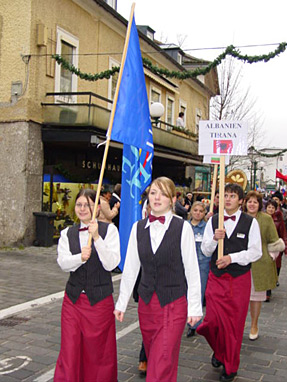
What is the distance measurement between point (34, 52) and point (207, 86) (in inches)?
761

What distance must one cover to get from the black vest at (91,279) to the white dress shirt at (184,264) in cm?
15

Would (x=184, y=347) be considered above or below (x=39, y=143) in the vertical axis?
below

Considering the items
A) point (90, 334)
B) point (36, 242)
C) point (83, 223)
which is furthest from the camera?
point (36, 242)

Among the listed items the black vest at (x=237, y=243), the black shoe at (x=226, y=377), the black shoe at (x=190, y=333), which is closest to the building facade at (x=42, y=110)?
the black shoe at (x=190, y=333)

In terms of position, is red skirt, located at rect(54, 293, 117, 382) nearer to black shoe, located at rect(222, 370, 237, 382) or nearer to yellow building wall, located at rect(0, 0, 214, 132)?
black shoe, located at rect(222, 370, 237, 382)

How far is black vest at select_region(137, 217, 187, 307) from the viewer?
336 cm

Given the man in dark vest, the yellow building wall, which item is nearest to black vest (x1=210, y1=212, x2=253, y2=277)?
the man in dark vest

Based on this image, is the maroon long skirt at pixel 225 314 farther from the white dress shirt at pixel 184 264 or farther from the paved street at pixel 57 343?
the white dress shirt at pixel 184 264

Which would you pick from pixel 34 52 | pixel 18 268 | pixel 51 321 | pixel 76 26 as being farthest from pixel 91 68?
pixel 51 321

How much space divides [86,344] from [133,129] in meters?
2.22

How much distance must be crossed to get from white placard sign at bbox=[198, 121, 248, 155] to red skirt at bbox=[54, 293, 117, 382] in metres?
2.38

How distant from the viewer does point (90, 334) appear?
3.38 m

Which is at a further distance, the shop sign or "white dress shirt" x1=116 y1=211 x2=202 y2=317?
the shop sign

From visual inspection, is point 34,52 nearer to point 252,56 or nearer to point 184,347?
point 252,56
